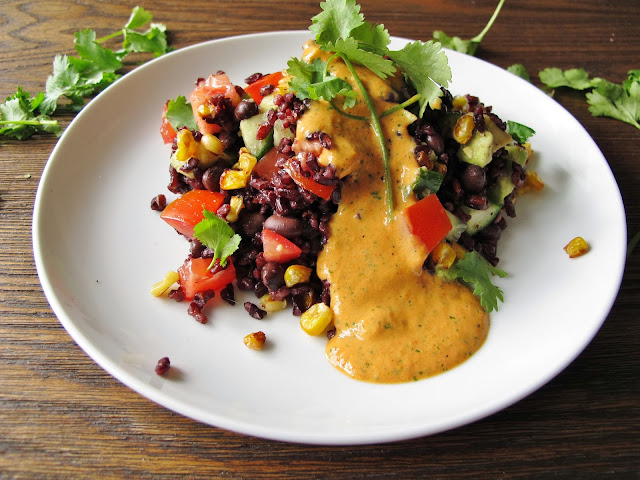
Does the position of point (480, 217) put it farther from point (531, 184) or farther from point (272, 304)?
point (272, 304)

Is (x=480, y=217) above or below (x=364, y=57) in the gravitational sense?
below

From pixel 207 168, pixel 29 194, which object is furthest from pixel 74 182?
pixel 207 168

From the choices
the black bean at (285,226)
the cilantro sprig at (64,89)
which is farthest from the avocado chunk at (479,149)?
the cilantro sprig at (64,89)

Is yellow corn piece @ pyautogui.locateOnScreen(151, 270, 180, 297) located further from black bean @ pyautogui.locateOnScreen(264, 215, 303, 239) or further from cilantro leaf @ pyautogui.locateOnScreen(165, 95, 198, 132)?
cilantro leaf @ pyautogui.locateOnScreen(165, 95, 198, 132)

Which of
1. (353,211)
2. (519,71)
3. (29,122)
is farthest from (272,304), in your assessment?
(519,71)

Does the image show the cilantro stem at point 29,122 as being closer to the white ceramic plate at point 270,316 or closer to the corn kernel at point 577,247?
the white ceramic plate at point 270,316

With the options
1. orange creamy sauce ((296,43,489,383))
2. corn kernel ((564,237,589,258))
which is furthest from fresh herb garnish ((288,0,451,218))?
corn kernel ((564,237,589,258))
